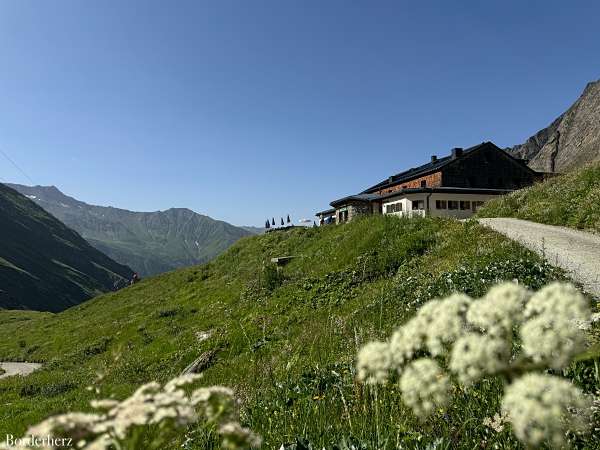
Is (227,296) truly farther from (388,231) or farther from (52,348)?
(52,348)

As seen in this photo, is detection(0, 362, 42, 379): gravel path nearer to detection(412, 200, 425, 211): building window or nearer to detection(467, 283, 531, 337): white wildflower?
detection(467, 283, 531, 337): white wildflower

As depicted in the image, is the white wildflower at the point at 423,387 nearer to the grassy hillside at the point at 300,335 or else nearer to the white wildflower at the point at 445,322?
the white wildflower at the point at 445,322

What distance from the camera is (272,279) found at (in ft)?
93.8

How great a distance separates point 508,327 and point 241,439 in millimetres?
1040

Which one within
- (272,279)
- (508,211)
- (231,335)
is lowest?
(231,335)

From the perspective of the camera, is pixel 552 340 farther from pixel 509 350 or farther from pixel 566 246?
pixel 566 246

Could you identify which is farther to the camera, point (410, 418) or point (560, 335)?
point (410, 418)

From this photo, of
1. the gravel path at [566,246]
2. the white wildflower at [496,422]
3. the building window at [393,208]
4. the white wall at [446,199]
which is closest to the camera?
the white wildflower at [496,422]

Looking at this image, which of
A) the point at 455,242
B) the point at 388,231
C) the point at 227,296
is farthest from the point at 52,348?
the point at 455,242

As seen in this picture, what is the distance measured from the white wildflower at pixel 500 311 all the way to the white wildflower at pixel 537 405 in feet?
0.61

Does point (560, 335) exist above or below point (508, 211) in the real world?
below

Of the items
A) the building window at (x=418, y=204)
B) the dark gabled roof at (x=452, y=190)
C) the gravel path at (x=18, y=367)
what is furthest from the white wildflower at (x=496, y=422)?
the building window at (x=418, y=204)

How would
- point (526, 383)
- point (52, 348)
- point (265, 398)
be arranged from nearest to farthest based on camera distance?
point (526, 383)
point (265, 398)
point (52, 348)

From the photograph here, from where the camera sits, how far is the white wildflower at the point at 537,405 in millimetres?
1119
